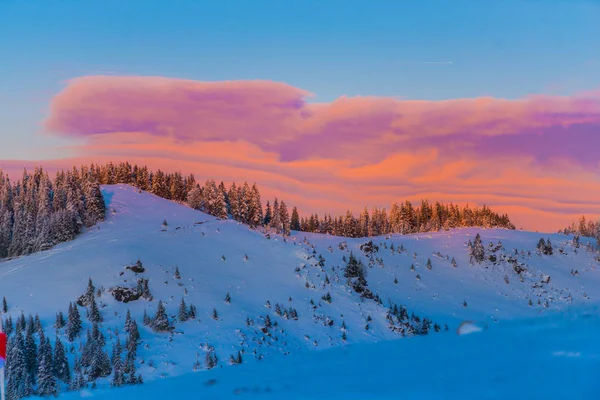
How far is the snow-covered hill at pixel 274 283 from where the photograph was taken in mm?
43094

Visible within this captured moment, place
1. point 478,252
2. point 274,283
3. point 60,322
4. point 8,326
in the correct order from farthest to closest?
point 478,252 < point 274,283 < point 60,322 < point 8,326

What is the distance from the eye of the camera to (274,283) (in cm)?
5578

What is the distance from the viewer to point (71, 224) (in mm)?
68125

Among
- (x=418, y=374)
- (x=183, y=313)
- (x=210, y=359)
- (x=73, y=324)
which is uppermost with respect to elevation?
(x=73, y=324)

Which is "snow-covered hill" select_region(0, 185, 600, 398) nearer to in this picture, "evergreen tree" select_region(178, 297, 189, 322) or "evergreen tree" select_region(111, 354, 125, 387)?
"evergreen tree" select_region(178, 297, 189, 322)

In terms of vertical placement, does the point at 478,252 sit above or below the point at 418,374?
below

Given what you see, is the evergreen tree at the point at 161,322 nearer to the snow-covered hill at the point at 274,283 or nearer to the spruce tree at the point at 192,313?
the snow-covered hill at the point at 274,283

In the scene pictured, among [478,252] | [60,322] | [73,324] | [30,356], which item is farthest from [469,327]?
[30,356]

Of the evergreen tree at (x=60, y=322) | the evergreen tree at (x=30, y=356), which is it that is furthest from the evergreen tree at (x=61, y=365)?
the evergreen tree at (x=60, y=322)

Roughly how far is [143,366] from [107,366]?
101 inches

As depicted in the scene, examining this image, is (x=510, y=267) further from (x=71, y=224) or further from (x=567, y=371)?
(x=71, y=224)

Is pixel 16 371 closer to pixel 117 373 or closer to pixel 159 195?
pixel 117 373

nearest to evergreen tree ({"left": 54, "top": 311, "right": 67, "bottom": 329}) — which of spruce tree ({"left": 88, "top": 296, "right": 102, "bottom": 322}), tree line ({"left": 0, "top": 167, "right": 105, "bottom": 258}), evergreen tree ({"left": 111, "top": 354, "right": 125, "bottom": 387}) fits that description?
spruce tree ({"left": 88, "top": 296, "right": 102, "bottom": 322})

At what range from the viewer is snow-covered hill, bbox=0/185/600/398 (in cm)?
4309
